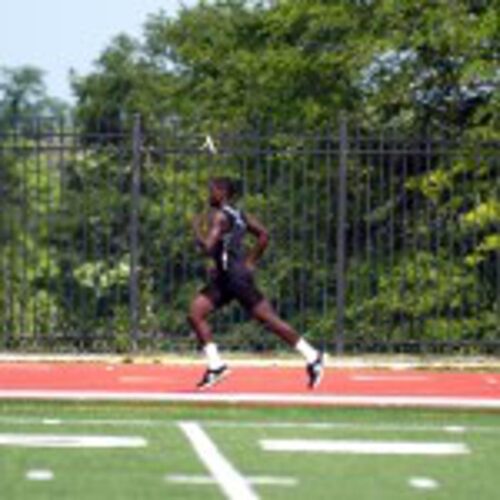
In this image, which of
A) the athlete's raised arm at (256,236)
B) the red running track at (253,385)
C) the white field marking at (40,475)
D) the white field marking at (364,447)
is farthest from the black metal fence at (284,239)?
the white field marking at (40,475)

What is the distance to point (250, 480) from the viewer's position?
12320 millimetres

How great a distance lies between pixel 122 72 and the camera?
84.1 meters

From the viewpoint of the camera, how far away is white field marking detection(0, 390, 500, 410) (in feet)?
62.4

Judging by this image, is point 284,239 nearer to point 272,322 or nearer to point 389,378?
point 389,378

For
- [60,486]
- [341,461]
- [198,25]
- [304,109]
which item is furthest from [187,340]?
[198,25]

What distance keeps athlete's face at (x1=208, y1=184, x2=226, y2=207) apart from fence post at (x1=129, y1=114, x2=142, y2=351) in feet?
16.3

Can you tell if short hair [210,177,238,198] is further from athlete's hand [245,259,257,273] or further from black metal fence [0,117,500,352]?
black metal fence [0,117,500,352]

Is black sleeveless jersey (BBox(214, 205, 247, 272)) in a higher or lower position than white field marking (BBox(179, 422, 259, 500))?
higher

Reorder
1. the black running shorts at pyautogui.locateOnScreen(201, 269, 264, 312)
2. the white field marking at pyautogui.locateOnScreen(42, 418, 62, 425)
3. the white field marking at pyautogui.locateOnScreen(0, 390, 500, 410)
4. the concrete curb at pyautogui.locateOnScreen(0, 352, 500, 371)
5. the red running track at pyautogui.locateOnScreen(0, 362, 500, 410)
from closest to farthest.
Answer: the white field marking at pyautogui.locateOnScreen(42, 418, 62, 425) < the white field marking at pyautogui.locateOnScreen(0, 390, 500, 410) < the red running track at pyautogui.locateOnScreen(0, 362, 500, 410) < the black running shorts at pyautogui.locateOnScreen(201, 269, 264, 312) < the concrete curb at pyautogui.locateOnScreen(0, 352, 500, 371)

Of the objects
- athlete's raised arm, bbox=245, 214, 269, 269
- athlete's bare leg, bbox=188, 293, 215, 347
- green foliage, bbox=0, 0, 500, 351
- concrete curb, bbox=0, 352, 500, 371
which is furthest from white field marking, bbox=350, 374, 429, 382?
athlete's bare leg, bbox=188, 293, 215, 347

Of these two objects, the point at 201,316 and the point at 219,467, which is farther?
the point at 201,316

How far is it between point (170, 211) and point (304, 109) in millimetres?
15070

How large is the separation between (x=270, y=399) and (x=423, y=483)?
6942mm

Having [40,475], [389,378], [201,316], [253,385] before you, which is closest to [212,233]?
[201,316]
